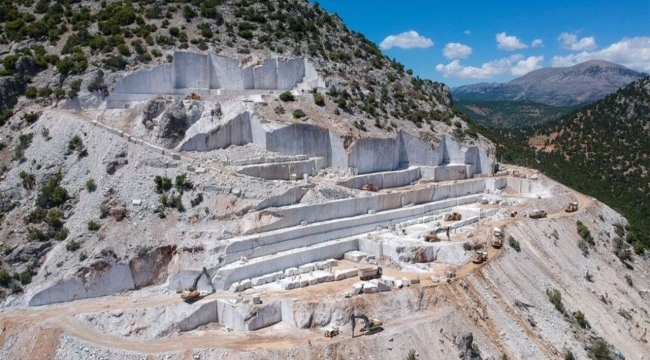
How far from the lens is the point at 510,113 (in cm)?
17925

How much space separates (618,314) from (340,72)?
88.6 ft

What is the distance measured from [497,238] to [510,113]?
154 metres

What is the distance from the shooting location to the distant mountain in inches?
6319

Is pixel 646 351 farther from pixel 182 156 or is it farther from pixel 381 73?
pixel 381 73

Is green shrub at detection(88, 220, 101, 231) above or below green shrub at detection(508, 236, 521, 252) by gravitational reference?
above

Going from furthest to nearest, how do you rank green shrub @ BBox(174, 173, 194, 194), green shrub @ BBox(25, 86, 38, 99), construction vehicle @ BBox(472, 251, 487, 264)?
green shrub @ BBox(25, 86, 38, 99) < construction vehicle @ BBox(472, 251, 487, 264) < green shrub @ BBox(174, 173, 194, 194)

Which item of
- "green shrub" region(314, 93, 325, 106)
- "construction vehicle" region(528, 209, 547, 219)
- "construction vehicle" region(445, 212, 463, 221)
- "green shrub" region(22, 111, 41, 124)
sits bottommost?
→ "construction vehicle" region(528, 209, 547, 219)

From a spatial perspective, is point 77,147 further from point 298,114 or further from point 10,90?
point 298,114

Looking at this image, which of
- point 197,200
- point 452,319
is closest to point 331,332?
point 452,319

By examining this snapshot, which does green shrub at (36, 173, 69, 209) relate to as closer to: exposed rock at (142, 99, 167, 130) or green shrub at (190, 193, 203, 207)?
green shrub at (190, 193, 203, 207)

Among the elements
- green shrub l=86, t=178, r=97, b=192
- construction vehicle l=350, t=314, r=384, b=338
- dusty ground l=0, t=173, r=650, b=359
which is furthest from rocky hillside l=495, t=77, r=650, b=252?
green shrub l=86, t=178, r=97, b=192

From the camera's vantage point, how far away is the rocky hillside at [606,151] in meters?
55.1

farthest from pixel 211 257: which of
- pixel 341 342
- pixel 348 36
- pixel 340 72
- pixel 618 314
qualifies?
pixel 348 36

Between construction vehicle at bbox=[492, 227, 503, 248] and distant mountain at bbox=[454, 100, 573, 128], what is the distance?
12502cm
